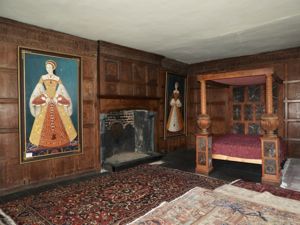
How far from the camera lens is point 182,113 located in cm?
696

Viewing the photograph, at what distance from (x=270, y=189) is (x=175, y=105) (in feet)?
12.0

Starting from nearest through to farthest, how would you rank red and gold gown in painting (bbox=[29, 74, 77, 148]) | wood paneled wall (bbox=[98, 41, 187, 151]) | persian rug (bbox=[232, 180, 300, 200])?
1. persian rug (bbox=[232, 180, 300, 200])
2. red and gold gown in painting (bbox=[29, 74, 77, 148])
3. wood paneled wall (bbox=[98, 41, 187, 151])

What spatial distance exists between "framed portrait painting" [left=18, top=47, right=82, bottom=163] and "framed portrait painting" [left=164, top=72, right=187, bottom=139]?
2.80 metres

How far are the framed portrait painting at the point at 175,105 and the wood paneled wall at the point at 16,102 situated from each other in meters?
2.51

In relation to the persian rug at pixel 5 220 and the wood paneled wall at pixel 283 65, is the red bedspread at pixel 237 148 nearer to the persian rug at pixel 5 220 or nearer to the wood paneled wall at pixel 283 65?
the wood paneled wall at pixel 283 65

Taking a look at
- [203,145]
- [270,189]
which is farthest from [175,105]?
[270,189]

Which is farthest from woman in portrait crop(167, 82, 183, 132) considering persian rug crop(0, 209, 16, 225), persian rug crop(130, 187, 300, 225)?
persian rug crop(0, 209, 16, 225)

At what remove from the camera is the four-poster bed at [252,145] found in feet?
12.4

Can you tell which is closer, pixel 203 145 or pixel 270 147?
pixel 270 147

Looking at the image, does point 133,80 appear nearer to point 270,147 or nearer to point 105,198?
point 105,198

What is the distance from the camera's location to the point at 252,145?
4293 millimetres

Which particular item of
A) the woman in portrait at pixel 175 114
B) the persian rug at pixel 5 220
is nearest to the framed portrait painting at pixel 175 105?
the woman in portrait at pixel 175 114

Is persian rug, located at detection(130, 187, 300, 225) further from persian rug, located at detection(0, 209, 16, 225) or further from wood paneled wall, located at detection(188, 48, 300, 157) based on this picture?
wood paneled wall, located at detection(188, 48, 300, 157)

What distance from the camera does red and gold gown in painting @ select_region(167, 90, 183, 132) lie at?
21.5 feet
